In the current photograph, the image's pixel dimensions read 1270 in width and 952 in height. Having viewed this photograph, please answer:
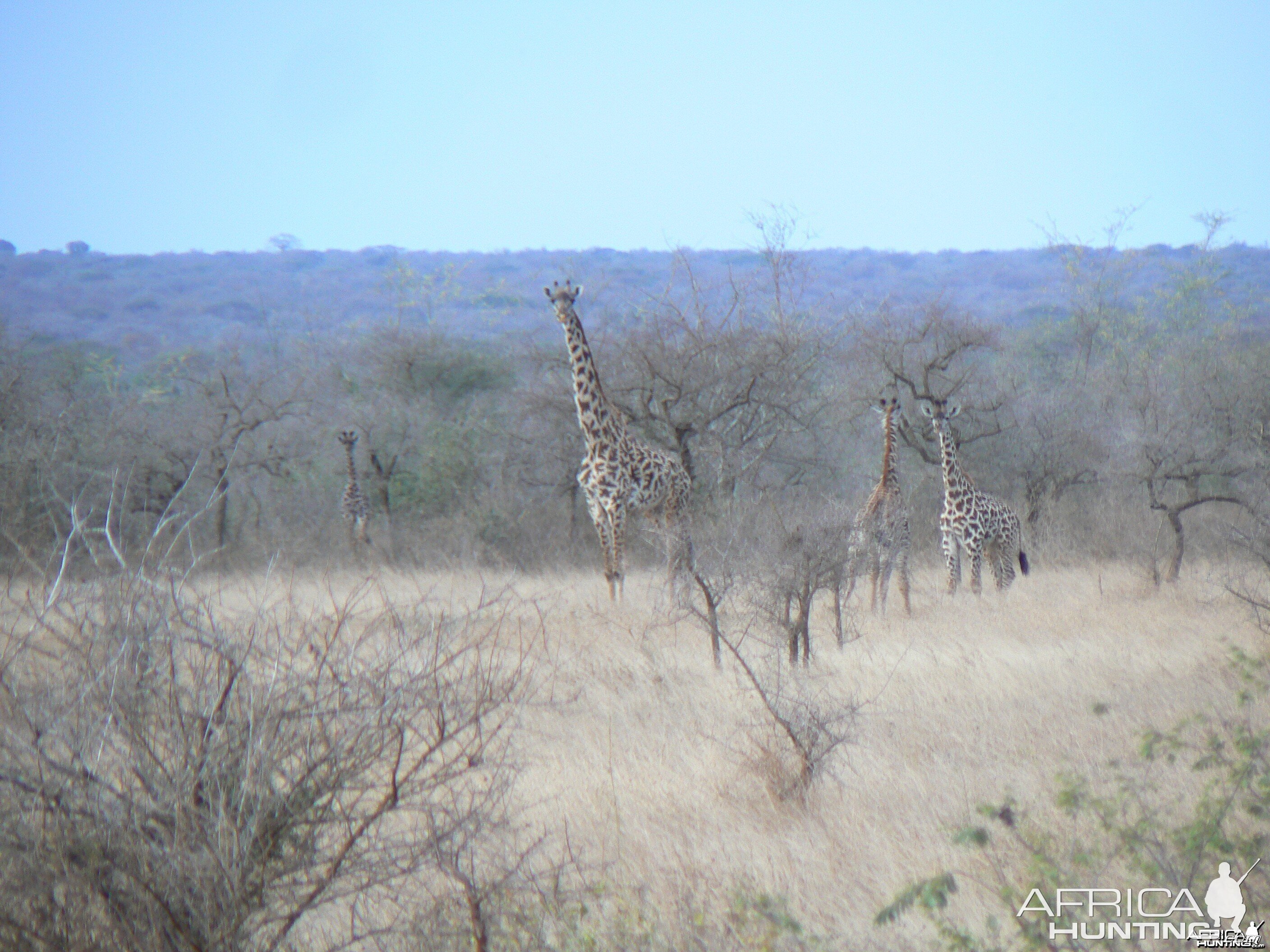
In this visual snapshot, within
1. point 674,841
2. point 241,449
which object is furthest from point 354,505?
point 674,841

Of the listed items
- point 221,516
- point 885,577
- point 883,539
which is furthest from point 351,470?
point 885,577

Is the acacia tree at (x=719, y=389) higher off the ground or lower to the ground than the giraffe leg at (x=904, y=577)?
higher

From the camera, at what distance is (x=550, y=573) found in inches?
500

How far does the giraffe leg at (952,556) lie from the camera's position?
36.2 feet

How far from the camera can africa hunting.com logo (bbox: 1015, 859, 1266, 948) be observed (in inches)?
120

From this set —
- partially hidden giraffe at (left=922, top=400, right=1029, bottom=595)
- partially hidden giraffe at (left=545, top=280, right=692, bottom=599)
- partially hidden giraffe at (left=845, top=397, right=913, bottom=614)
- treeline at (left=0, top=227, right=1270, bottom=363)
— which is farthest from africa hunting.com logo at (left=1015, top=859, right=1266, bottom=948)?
treeline at (left=0, top=227, right=1270, bottom=363)

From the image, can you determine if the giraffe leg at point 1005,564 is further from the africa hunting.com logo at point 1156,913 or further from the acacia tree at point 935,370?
the africa hunting.com logo at point 1156,913

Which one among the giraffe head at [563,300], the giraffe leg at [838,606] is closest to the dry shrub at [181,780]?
the giraffe leg at [838,606]

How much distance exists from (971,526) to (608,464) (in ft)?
12.4

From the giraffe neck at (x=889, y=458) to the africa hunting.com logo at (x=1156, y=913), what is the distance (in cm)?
713

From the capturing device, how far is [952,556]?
11.1 m

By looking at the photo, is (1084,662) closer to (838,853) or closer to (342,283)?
(838,853)

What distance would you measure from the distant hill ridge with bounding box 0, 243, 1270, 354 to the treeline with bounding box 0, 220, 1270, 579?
33.4ft

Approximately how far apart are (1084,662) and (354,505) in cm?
959
